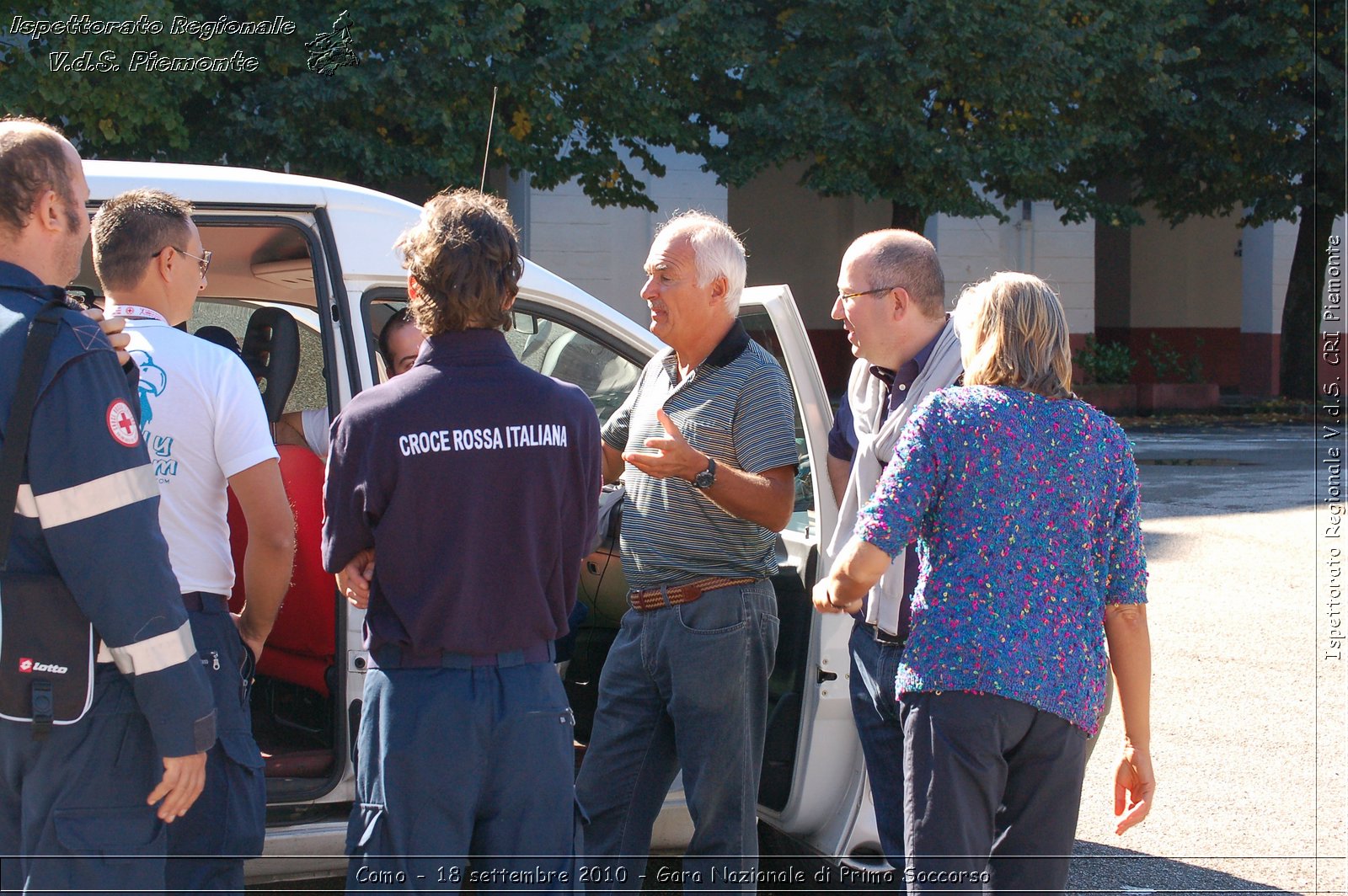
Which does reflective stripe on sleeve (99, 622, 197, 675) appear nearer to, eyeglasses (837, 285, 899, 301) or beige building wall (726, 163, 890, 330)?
eyeglasses (837, 285, 899, 301)

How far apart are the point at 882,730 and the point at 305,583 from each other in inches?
73.4

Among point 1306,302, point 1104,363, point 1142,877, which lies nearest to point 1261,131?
point 1306,302

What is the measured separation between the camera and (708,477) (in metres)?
2.85

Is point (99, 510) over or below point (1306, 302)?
below

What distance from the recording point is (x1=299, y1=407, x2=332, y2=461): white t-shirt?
3832 millimetres

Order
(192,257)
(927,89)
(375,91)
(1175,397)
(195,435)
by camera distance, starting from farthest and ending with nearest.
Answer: (1175,397) < (927,89) < (375,91) < (192,257) < (195,435)

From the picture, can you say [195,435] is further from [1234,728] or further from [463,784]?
[1234,728]

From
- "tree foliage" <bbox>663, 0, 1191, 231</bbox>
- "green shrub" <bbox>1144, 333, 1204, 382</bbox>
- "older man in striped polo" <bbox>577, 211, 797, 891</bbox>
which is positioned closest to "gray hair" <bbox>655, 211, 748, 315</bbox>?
"older man in striped polo" <bbox>577, 211, 797, 891</bbox>

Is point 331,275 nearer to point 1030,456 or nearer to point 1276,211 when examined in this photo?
point 1030,456

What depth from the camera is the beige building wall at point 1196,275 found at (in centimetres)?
2634

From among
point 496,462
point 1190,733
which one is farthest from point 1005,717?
point 1190,733

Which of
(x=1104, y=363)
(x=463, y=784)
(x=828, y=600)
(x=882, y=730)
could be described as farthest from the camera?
(x=1104, y=363)

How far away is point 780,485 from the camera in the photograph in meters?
2.96

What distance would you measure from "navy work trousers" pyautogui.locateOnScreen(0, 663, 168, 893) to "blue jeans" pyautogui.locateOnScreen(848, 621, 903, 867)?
149 cm
